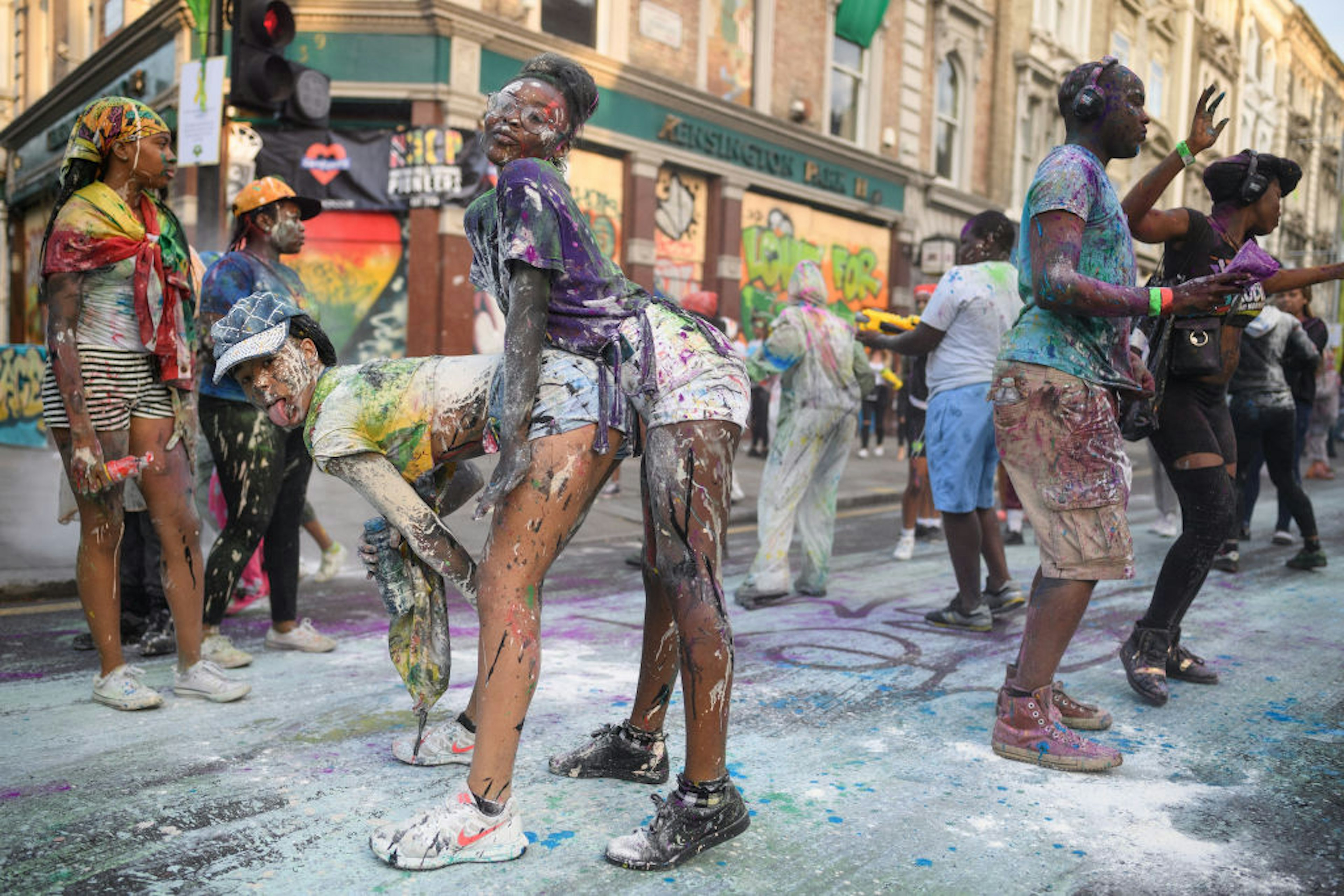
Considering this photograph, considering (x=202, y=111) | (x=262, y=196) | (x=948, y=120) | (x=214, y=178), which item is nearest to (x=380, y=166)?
(x=214, y=178)

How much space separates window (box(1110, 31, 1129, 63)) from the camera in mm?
27906

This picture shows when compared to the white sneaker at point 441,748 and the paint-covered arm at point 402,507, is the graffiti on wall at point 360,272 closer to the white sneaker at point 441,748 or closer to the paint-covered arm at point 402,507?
A: the white sneaker at point 441,748

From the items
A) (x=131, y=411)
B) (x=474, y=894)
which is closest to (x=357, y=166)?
(x=131, y=411)

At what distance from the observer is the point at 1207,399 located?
4.16 metres

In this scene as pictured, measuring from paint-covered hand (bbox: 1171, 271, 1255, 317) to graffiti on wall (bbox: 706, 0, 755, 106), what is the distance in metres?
14.1

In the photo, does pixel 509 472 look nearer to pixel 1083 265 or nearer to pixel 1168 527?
pixel 1083 265

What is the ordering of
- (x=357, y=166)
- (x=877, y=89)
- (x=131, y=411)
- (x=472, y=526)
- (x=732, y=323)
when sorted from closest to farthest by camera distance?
(x=131, y=411) < (x=472, y=526) < (x=357, y=166) < (x=732, y=323) < (x=877, y=89)

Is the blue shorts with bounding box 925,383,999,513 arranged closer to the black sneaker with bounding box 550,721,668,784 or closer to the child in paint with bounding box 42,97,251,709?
the black sneaker with bounding box 550,721,668,784

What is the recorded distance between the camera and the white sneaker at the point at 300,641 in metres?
4.33

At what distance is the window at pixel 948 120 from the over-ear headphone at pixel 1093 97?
19732mm

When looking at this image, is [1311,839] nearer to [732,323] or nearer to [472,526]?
[472,526]

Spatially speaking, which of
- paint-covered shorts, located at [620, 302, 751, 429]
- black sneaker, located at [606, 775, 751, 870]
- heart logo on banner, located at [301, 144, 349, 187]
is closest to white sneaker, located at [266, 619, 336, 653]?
black sneaker, located at [606, 775, 751, 870]

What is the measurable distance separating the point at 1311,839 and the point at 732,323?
13525mm

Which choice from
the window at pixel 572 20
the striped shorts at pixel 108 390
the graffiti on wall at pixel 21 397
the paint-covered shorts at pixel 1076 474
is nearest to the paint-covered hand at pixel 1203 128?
the paint-covered shorts at pixel 1076 474
